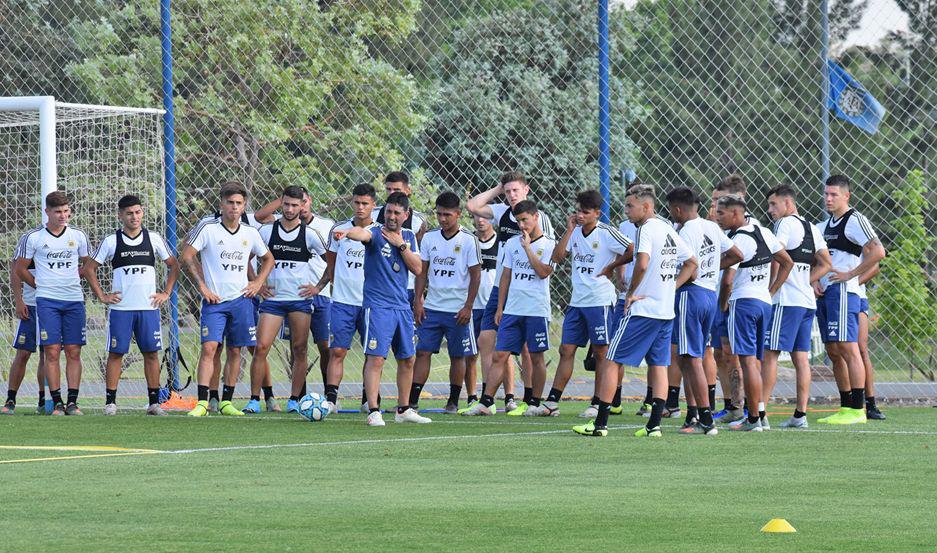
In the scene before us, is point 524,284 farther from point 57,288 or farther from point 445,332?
point 57,288

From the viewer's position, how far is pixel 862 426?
462 inches

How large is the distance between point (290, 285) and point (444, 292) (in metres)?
1.46

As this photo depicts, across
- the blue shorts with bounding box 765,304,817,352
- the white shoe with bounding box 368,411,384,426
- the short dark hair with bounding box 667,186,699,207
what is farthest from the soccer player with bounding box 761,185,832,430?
the white shoe with bounding box 368,411,384,426

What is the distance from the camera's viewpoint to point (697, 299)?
11117mm

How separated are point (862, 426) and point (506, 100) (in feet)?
46.5

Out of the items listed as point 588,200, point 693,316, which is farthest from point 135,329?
point 693,316

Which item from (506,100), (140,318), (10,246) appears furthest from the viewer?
(506,100)

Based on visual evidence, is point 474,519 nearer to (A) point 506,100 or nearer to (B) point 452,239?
(B) point 452,239

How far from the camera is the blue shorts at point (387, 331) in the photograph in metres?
11.7

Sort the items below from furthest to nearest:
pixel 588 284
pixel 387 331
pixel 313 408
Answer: pixel 588 284, pixel 313 408, pixel 387 331

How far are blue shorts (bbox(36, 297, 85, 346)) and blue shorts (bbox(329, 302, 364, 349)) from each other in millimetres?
2509

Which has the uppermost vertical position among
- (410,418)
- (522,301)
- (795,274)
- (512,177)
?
(512,177)

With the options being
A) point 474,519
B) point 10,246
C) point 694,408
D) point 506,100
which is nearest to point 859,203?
point 506,100

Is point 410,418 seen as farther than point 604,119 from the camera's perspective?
No
